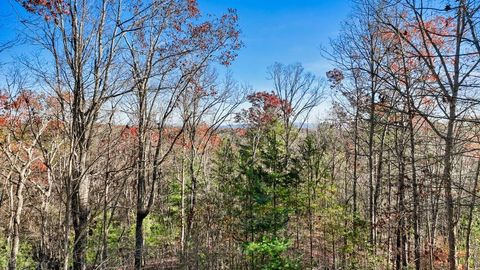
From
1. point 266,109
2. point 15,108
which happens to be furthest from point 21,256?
point 266,109

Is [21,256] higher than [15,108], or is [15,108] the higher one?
[15,108]

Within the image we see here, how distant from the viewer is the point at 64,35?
4.32 meters

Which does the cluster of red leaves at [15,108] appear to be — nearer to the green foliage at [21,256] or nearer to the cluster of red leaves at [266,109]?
the green foliage at [21,256]

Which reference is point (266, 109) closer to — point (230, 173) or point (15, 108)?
point (230, 173)

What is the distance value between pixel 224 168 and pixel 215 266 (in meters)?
5.60

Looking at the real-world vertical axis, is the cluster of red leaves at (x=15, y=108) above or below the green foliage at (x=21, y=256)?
above

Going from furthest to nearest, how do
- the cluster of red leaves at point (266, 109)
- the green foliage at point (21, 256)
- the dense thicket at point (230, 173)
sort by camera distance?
the cluster of red leaves at point (266, 109)
the green foliage at point (21, 256)
the dense thicket at point (230, 173)

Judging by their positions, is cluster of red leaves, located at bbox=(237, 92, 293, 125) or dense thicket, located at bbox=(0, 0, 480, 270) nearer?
dense thicket, located at bbox=(0, 0, 480, 270)

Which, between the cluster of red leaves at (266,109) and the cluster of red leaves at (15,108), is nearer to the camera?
the cluster of red leaves at (15,108)

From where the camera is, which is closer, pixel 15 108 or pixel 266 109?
pixel 15 108

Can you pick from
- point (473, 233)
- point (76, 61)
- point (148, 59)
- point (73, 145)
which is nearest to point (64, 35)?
point (76, 61)

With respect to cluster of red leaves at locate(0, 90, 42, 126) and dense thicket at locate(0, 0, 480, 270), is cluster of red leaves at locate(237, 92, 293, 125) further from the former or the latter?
cluster of red leaves at locate(0, 90, 42, 126)

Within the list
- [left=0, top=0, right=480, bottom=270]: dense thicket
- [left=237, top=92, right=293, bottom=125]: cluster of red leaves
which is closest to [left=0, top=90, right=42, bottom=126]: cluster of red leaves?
[left=0, top=0, right=480, bottom=270]: dense thicket

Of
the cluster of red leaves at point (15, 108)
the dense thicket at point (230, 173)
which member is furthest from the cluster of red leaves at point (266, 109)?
the cluster of red leaves at point (15, 108)
